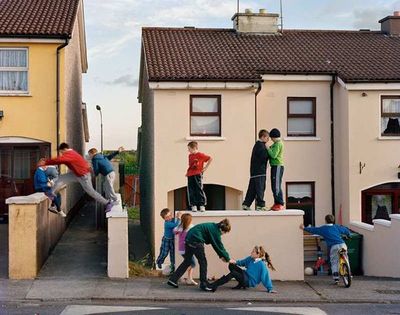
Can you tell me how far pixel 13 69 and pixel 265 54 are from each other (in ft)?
28.5

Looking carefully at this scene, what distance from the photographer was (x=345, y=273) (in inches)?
571

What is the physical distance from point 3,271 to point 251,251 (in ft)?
16.3

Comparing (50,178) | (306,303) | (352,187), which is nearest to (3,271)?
(50,178)

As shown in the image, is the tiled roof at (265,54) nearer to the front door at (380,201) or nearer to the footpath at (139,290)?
the front door at (380,201)

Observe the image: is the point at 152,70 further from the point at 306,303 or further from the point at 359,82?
the point at 306,303

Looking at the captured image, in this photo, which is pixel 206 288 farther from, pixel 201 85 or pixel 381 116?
pixel 381 116

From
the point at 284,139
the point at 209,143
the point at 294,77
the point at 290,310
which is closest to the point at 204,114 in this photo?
the point at 209,143

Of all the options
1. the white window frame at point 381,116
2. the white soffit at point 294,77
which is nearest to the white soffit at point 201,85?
the white soffit at point 294,77

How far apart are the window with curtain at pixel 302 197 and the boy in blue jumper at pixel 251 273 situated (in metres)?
11.1

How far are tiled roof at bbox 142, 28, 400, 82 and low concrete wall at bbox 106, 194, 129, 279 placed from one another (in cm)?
952

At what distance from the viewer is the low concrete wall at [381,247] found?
18.4m

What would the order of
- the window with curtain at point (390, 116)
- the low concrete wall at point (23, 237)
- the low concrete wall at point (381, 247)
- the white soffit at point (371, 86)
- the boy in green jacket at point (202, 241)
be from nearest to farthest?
the boy in green jacket at point (202, 241)
the low concrete wall at point (23, 237)
the low concrete wall at point (381, 247)
the white soffit at point (371, 86)
the window with curtain at point (390, 116)

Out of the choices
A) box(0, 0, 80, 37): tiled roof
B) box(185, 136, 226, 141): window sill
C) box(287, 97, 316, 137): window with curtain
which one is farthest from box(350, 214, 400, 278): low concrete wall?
box(0, 0, 80, 37): tiled roof

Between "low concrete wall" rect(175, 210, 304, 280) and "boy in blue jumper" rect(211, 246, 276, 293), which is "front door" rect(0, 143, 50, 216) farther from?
"boy in blue jumper" rect(211, 246, 276, 293)
